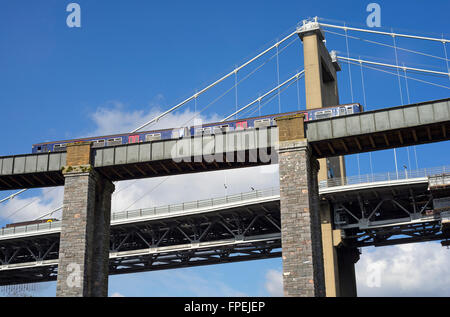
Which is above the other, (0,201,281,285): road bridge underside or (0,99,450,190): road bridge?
(0,201,281,285): road bridge underside

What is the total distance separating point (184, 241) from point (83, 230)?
46.0 meters

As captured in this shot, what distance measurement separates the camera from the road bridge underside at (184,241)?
7081 centimetres

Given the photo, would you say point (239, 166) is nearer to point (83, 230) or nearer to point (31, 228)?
point (83, 230)

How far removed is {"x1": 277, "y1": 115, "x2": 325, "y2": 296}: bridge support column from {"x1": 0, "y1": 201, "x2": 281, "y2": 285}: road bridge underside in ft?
101

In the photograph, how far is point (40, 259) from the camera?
3196 inches

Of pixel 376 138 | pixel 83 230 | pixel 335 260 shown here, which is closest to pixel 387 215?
pixel 335 260

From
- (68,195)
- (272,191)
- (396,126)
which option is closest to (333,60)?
(272,191)

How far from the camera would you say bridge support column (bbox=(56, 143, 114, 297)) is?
35219 mm

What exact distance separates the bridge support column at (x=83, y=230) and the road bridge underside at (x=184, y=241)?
3009cm

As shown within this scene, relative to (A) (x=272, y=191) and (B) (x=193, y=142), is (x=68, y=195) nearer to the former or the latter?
(B) (x=193, y=142)

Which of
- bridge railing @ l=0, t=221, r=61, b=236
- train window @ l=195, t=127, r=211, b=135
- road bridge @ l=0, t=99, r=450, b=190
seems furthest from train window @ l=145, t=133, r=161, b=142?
bridge railing @ l=0, t=221, r=61, b=236
